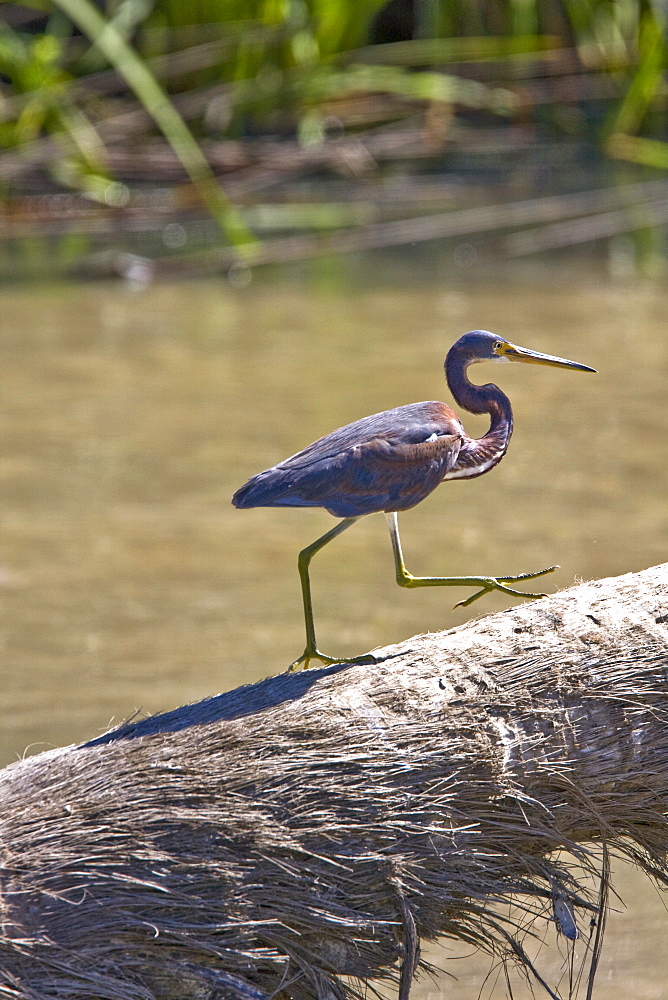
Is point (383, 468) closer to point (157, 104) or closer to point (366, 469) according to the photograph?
point (366, 469)

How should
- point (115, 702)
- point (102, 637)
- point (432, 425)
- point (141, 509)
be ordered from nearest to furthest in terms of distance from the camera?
point (432, 425) < point (115, 702) < point (102, 637) < point (141, 509)

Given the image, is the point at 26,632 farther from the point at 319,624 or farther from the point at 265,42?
the point at 265,42

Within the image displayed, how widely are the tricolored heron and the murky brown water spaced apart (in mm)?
1299

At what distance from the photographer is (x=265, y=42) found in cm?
1314

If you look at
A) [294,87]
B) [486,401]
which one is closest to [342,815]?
[486,401]

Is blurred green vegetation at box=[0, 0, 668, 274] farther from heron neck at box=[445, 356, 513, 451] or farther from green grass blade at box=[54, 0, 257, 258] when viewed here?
heron neck at box=[445, 356, 513, 451]

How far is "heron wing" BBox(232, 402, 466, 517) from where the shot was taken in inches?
126

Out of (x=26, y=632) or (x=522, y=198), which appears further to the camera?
(x=522, y=198)

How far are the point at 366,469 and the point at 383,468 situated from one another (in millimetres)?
46

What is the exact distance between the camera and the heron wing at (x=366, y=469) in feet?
10.5

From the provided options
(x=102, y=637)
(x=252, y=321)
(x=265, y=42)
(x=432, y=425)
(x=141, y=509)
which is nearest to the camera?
(x=432, y=425)

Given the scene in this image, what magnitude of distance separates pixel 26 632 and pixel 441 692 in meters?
2.91

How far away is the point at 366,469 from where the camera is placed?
10.7 feet

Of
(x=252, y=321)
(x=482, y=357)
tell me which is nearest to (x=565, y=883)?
(x=482, y=357)
